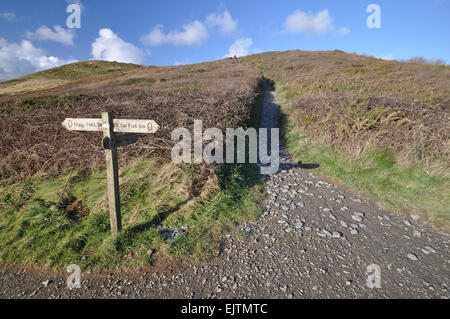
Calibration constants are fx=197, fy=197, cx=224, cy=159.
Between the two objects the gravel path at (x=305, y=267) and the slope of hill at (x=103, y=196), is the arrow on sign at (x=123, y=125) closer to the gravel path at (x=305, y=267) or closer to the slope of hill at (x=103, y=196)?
the slope of hill at (x=103, y=196)

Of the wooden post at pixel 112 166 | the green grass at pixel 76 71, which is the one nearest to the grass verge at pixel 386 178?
the wooden post at pixel 112 166

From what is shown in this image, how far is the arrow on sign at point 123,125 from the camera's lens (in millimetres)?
3230

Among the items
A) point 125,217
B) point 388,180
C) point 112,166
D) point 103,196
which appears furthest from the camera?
point 388,180

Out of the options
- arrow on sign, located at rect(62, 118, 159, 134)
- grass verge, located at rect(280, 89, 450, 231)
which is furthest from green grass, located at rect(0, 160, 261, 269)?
grass verge, located at rect(280, 89, 450, 231)

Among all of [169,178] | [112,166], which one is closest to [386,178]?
[169,178]

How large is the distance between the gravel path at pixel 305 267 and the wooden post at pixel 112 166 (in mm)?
966

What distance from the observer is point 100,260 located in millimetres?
3238

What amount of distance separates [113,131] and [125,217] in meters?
1.92

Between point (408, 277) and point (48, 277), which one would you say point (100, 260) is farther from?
point (408, 277)

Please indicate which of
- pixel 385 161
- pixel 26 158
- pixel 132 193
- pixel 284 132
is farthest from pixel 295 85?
pixel 26 158

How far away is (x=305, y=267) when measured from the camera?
3.14 m

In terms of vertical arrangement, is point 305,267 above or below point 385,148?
below

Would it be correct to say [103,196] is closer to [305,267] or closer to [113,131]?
[113,131]

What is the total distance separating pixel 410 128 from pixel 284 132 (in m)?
4.69
